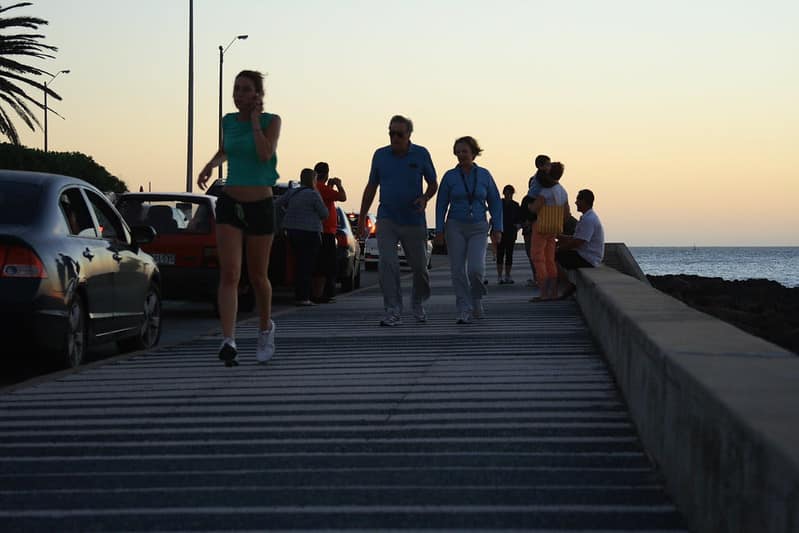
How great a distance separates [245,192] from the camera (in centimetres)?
950

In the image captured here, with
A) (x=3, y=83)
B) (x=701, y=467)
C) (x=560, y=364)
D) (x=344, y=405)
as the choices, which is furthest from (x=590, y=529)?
(x=3, y=83)

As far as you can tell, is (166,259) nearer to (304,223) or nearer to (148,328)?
(304,223)

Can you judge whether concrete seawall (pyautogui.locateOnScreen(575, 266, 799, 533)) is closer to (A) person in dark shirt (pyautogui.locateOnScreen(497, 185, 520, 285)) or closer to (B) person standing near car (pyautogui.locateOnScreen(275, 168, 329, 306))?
(B) person standing near car (pyautogui.locateOnScreen(275, 168, 329, 306))

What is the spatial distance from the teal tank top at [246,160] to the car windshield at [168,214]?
703cm

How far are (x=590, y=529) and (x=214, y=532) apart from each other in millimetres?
1188

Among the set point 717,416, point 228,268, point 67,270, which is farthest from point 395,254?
point 717,416

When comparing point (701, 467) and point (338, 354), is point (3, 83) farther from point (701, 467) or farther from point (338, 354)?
point (701, 467)

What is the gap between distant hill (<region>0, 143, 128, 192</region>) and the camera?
7806cm

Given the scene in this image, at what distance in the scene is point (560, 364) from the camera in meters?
9.56

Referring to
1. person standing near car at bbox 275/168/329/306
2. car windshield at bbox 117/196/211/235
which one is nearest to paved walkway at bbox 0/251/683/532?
car windshield at bbox 117/196/211/235

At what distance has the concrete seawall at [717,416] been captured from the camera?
138 inches

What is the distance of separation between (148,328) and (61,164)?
81.8m

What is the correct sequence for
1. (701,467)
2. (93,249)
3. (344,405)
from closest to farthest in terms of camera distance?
(701,467)
(344,405)
(93,249)

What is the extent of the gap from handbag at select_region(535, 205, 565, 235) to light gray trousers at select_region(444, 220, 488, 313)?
4021 mm
